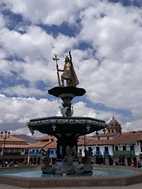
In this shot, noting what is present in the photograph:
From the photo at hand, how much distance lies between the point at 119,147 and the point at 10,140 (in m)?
27.5

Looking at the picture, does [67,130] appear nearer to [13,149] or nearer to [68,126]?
[68,126]

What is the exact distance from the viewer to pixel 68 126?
21031 mm

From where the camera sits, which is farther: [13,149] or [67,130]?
[13,149]

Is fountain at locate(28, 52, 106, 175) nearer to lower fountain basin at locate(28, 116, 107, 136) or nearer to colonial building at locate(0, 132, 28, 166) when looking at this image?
lower fountain basin at locate(28, 116, 107, 136)

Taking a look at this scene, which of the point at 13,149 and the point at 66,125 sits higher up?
the point at 13,149

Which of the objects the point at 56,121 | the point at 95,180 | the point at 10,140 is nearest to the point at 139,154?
the point at 10,140

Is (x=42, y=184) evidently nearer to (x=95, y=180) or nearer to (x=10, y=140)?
(x=95, y=180)

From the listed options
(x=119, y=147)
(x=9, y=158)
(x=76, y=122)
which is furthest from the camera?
(x=119, y=147)

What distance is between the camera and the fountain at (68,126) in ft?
67.8

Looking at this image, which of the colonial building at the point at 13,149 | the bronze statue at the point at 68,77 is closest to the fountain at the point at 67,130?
the bronze statue at the point at 68,77

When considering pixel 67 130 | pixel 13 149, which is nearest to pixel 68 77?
pixel 67 130

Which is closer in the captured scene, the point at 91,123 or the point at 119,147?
the point at 91,123

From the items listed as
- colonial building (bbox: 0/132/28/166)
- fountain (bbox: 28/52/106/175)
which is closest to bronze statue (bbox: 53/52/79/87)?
fountain (bbox: 28/52/106/175)

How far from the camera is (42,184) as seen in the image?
47.0 feet
